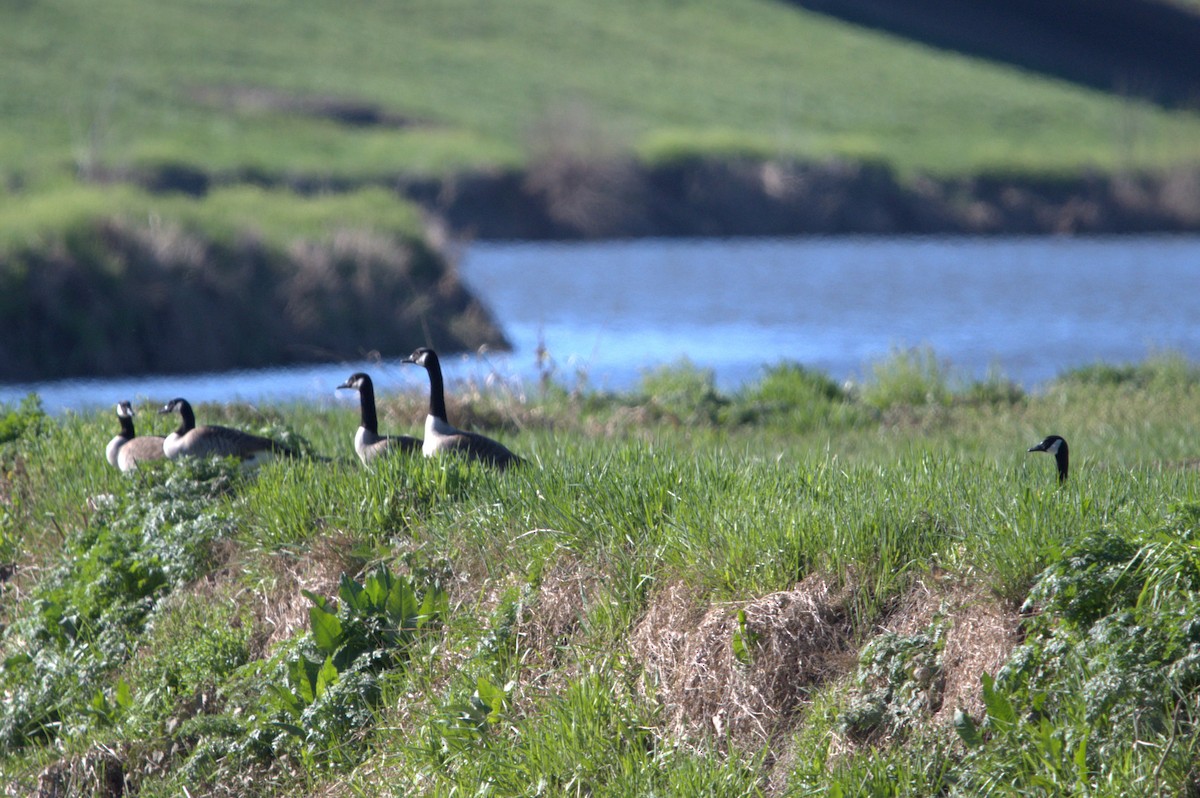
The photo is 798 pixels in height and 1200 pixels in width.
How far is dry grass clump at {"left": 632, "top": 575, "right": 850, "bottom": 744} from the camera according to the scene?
555 centimetres

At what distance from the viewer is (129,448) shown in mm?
8164

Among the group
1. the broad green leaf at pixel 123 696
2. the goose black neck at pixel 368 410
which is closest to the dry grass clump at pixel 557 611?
the broad green leaf at pixel 123 696

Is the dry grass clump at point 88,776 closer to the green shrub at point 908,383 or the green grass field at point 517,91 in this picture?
the green shrub at point 908,383

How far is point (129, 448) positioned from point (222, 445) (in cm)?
71

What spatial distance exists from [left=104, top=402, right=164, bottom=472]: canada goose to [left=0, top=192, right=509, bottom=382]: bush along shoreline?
17716mm

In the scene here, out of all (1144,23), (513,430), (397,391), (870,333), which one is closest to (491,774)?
(513,430)

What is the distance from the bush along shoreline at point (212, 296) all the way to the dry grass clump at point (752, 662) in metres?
21.1

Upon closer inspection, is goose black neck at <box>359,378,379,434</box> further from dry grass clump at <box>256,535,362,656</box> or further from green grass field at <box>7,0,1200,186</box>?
green grass field at <box>7,0,1200,186</box>

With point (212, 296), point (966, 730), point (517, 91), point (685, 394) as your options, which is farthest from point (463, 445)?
point (517, 91)

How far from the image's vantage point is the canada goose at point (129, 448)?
804cm

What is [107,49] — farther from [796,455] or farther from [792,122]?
[796,455]

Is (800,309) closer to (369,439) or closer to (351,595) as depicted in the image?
(369,439)

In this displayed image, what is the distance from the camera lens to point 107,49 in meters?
65.4

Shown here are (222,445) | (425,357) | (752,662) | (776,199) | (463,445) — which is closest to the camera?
(752,662)
